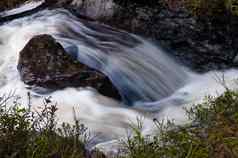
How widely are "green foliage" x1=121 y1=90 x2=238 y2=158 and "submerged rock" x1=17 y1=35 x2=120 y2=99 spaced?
2.81 metres

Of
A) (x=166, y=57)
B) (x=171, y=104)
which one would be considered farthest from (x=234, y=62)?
(x=171, y=104)

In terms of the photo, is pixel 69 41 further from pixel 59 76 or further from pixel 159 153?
pixel 159 153

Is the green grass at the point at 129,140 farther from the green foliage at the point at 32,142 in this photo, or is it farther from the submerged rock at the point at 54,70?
the submerged rock at the point at 54,70

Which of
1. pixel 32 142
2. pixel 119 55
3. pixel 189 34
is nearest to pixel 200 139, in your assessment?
pixel 32 142

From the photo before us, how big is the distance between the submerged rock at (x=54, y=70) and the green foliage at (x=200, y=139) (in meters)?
2.81

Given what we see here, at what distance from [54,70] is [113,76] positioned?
830mm

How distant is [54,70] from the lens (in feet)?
24.7

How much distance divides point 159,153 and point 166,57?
5187mm

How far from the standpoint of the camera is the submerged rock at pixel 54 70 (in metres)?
7.38

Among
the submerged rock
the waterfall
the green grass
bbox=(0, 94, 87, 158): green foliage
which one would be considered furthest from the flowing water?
bbox=(0, 94, 87, 158): green foliage

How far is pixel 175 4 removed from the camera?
9.15m

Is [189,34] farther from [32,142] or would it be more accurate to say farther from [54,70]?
[32,142]

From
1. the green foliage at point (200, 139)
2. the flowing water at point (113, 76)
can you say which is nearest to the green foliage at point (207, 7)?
the flowing water at point (113, 76)

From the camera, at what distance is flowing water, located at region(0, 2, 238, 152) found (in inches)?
273
